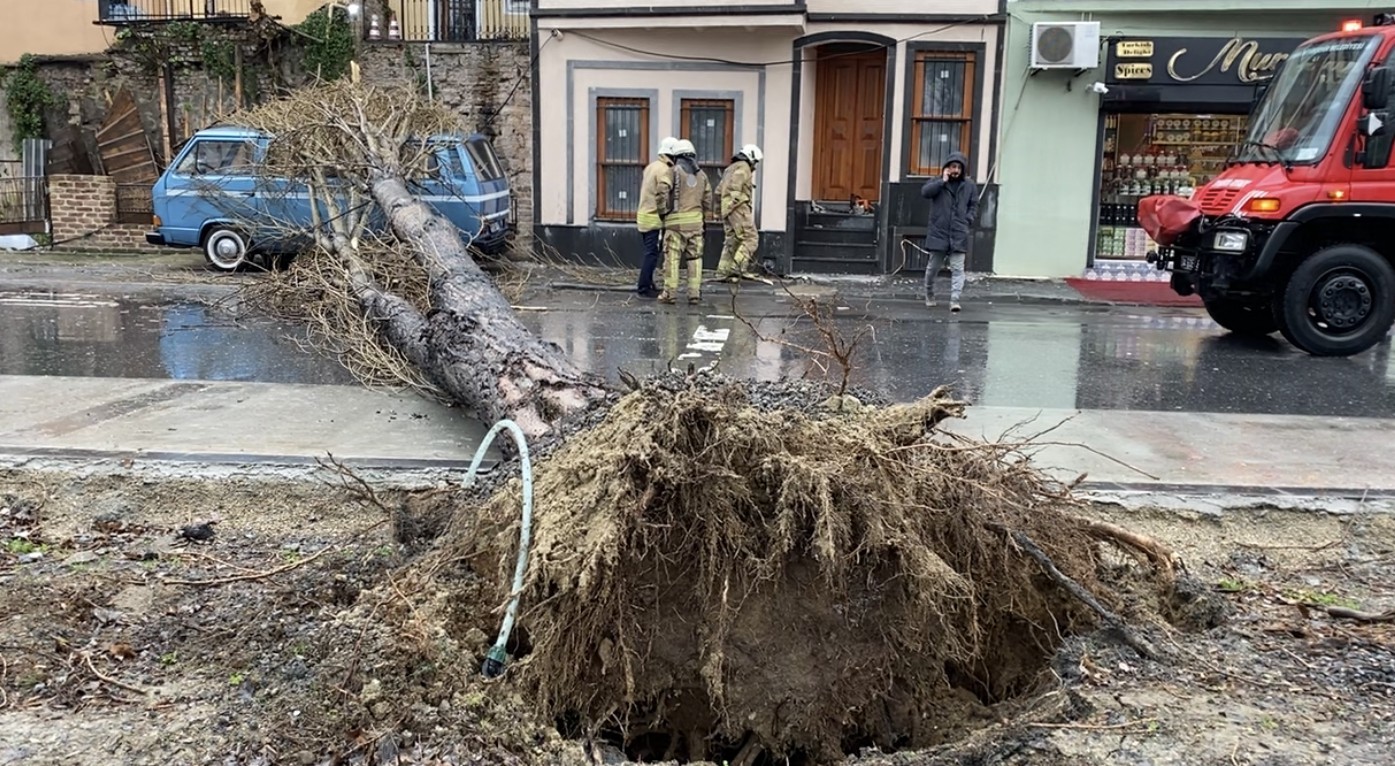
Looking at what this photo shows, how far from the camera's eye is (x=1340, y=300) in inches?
377

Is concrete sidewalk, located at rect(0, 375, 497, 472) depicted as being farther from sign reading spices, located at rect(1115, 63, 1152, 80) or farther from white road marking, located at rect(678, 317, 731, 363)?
sign reading spices, located at rect(1115, 63, 1152, 80)

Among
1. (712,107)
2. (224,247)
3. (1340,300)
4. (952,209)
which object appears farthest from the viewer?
(712,107)

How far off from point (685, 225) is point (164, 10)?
39.2 feet

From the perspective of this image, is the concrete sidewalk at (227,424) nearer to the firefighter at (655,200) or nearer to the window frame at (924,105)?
the firefighter at (655,200)

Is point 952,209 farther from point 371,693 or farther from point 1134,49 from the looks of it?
point 371,693

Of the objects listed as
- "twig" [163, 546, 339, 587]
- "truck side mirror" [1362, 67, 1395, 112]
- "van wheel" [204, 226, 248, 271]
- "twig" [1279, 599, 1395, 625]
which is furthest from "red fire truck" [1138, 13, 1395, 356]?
"van wheel" [204, 226, 248, 271]

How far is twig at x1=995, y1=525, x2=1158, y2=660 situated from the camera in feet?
12.0

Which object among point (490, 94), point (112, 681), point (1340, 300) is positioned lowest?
point (112, 681)

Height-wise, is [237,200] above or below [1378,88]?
below

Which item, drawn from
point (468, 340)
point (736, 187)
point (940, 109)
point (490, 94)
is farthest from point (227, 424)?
point (940, 109)

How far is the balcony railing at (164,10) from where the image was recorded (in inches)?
711

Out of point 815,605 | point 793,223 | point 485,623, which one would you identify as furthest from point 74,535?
point 793,223

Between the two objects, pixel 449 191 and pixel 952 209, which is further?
pixel 449 191

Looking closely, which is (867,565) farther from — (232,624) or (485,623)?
(232,624)
